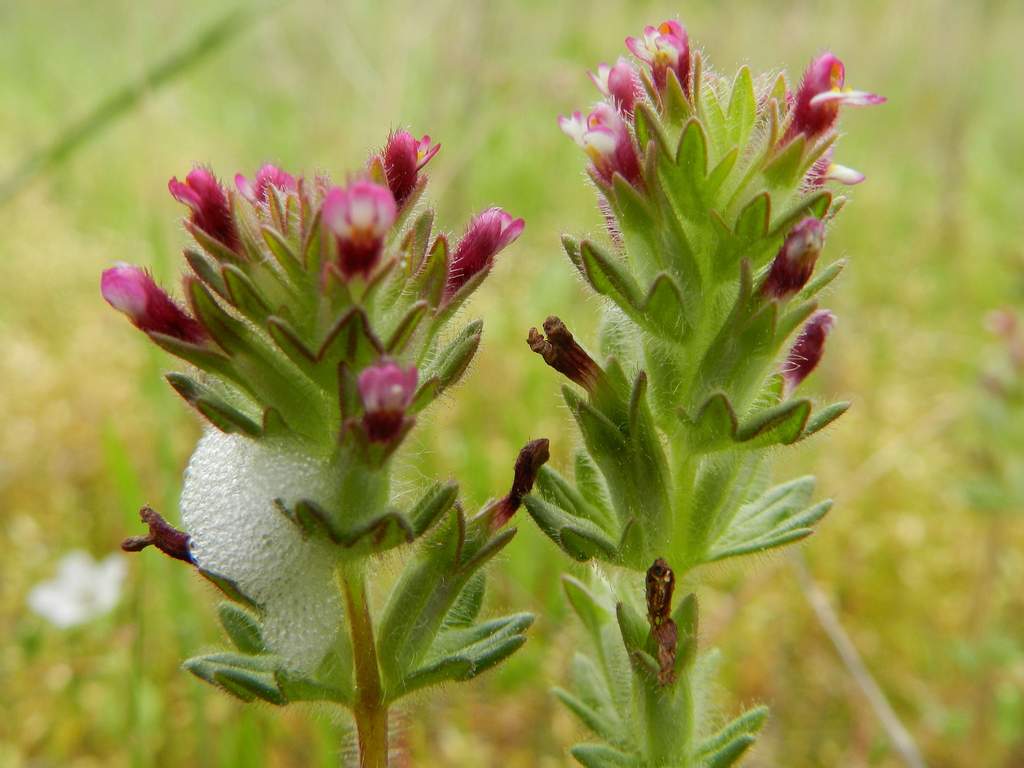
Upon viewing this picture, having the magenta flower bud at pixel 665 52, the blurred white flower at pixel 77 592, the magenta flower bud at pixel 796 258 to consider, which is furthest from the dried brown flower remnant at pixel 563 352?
the blurred white flower at pixel 77 592

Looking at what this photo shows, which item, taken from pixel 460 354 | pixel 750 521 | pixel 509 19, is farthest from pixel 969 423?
pixel 509 19

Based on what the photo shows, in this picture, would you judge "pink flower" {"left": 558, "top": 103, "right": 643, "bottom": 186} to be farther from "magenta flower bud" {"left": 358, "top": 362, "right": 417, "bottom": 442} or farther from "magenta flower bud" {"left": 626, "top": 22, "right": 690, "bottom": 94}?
"magenta flower bud" {"left": 358, "top": 362, "right": 417, "bottom": 442}

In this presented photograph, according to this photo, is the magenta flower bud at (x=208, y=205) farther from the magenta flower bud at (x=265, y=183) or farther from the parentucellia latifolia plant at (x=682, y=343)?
the parentucellia latifolia plant at (x=682, y=343)

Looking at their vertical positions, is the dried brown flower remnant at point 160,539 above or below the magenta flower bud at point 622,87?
below

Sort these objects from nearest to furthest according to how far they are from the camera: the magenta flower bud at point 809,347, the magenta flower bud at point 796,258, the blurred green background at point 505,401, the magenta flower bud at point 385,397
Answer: the magenta flower bud at point 385,397
the magenta flower bud at point 796,258
the magenta flower bud at point 809,347
the blurred green background at point 505,401

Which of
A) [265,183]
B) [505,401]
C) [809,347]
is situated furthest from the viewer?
[505,401]

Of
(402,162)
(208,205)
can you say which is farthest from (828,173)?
(208,205)

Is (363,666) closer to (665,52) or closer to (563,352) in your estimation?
(563,352)

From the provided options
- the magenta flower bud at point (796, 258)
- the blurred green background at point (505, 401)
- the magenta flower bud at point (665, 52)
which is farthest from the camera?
the blurred green background at point (505, 401)
